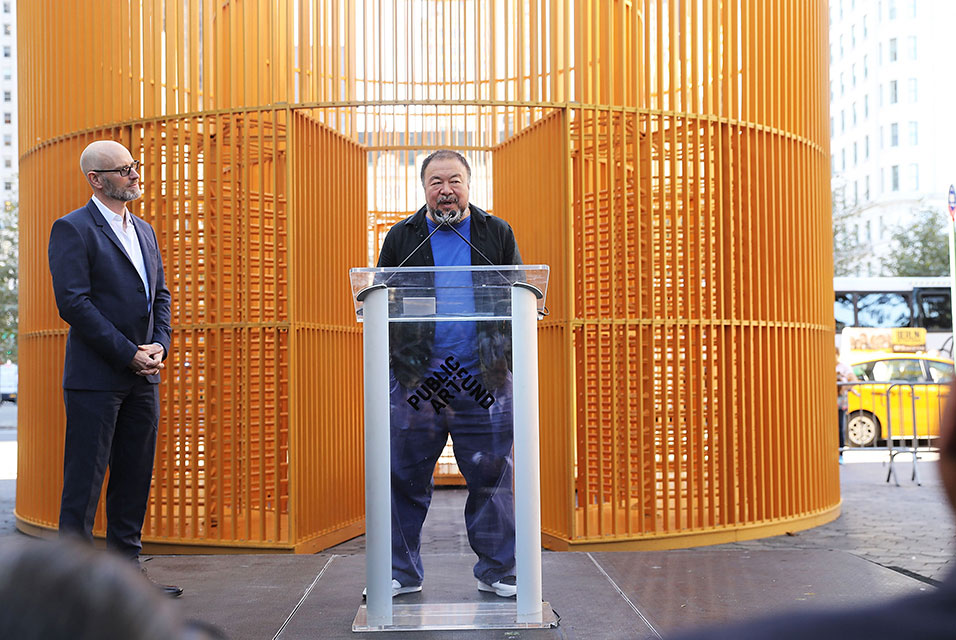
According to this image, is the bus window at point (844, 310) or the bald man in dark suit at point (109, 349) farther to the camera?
the bus window at point (844, 310)

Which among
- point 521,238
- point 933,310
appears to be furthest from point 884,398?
point 521,238

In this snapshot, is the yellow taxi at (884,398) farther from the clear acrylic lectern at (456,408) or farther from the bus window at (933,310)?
the clear acrylic lectern at (456,408)

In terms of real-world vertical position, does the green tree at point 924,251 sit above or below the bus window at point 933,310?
above

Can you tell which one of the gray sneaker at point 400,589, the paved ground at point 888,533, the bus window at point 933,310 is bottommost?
the paved ground at point 888,533

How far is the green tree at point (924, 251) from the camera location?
135 feet

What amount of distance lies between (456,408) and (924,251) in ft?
136

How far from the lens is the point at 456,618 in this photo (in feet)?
14.1

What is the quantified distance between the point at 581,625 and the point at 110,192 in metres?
2.86

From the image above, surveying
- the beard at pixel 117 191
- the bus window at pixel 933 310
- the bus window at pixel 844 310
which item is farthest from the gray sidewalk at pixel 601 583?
the bus window at pixel 933 310

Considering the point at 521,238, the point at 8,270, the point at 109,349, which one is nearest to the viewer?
the point at 109,349

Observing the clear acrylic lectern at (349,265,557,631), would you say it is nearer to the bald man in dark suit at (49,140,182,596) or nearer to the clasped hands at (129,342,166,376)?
the clasped hands at (129,342,166,376)

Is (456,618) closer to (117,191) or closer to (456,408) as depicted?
(456,408)

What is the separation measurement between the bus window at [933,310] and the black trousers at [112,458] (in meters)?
23.7

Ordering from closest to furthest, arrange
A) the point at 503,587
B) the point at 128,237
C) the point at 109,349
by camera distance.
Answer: the point at 503,587, the point at 109,349, the point at 128,237
